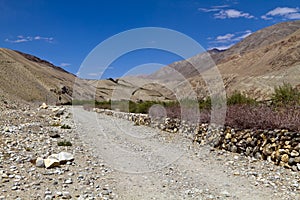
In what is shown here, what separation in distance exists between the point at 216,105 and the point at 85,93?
101 meters

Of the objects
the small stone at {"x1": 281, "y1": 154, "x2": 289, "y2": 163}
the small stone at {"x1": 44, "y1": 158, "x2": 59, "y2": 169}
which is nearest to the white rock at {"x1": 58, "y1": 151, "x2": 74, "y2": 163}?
the small stone at {"x1": 44, "y1": 158, "x2": 59, "y2": 169}

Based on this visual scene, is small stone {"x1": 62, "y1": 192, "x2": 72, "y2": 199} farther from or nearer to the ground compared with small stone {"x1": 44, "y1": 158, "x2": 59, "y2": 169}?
nearer to the ground

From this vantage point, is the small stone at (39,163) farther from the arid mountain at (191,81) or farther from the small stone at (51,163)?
the arid mountain at (191,81)

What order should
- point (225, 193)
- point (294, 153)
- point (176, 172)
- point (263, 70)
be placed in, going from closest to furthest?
point (225, 193), point (294, 153), point (176, 172), point (263, 70)

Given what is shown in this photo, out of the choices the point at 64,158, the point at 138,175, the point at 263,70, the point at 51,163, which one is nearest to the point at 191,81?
the point at 263,70

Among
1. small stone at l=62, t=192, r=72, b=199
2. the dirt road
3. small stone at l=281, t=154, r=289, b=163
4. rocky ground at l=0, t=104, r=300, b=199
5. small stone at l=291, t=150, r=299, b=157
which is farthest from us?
small stone at l=281, t=154, r=289, b=163

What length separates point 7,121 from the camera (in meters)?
17.4

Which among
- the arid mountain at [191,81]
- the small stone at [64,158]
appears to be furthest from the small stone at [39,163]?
the arid mountain at [191,81]

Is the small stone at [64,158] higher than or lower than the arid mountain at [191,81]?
lower

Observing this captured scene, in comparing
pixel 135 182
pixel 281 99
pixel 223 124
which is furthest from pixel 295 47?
pixel 135 182

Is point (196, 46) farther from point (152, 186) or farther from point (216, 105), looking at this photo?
point (152, 186)

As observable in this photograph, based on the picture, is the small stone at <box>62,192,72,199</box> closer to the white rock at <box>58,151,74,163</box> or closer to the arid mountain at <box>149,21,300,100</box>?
the white rock at <box>58,151,74,163</box>

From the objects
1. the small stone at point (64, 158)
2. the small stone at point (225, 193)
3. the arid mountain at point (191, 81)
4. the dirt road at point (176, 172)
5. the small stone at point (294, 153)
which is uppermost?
the arid mountain at point (191, 81)

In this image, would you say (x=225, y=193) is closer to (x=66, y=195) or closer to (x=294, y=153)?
(x=294, y=153)
